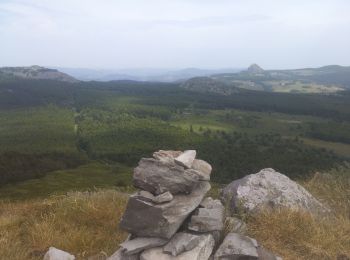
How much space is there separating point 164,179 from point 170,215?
3.10ft

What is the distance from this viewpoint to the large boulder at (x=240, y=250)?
8023 millimetres

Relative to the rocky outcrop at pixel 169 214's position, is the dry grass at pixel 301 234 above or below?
below

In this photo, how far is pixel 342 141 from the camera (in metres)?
161

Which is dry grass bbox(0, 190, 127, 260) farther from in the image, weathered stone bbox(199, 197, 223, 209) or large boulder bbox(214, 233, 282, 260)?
large boulder bbox(214, 233, 282, 260)

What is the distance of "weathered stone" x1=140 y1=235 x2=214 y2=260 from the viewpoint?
305 inches

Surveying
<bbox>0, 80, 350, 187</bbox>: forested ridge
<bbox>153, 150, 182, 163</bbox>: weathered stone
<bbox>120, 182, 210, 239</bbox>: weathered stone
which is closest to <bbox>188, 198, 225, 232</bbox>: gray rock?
<bbox>120, 182, 210, 239</bbox>: weathered stone

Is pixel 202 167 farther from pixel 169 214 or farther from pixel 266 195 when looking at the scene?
pixel 266 195

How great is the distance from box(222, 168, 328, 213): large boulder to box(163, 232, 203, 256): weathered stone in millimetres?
2838

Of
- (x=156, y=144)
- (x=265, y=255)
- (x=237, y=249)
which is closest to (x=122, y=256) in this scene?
(x=237, y=249)

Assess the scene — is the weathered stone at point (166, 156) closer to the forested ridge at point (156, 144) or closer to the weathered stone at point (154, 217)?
the weathered stone at point (154, 217)

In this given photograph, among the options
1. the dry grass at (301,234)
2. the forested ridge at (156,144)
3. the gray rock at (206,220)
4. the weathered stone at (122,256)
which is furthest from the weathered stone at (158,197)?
the forested ridge at (156,144)

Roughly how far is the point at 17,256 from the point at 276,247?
5495mm

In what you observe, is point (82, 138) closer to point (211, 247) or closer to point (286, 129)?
point (286, 129)

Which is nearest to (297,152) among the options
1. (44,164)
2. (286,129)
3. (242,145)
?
(242,145)
